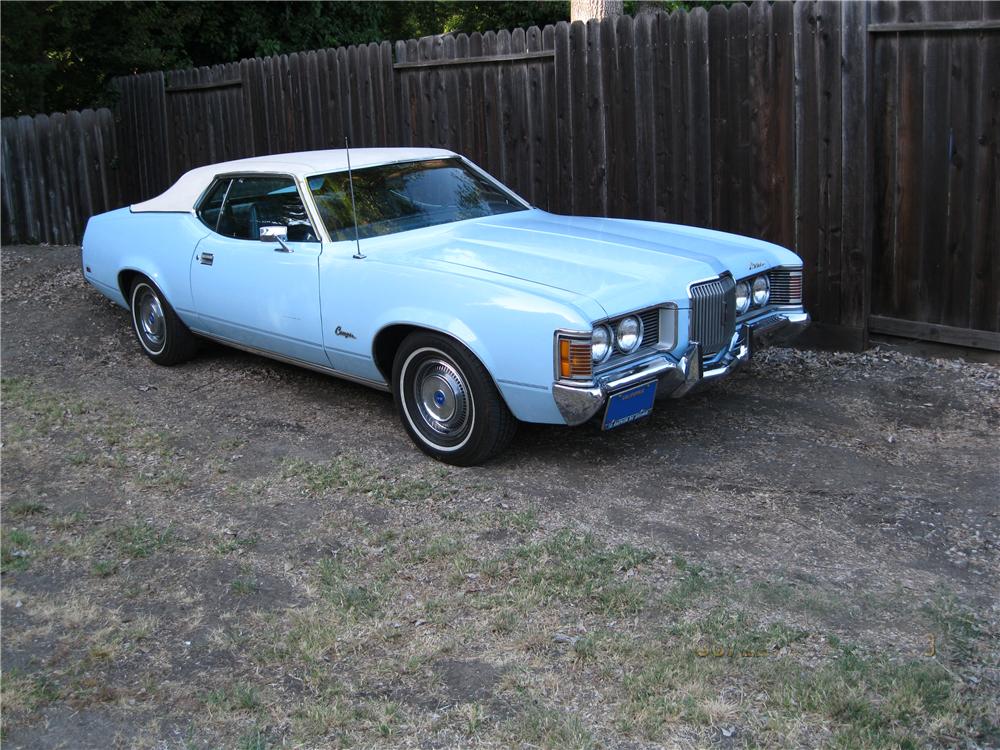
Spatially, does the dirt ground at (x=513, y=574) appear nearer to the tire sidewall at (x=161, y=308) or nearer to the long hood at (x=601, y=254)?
the tire sidewall at (x=161, y=308)

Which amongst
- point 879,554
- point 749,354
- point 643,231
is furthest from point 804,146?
point 879,554

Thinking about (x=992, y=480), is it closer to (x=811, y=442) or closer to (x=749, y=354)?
(x=811, y=442)

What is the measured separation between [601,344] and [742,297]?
3.85ft

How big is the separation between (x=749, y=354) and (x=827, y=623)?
2082 millimetres

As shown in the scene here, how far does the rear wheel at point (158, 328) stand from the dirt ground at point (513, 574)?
0.67m

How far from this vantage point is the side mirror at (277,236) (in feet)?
20.0

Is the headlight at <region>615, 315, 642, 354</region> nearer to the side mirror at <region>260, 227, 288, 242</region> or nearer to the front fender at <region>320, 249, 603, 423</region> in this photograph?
the front fender at <region>320, 249, 603, 423</region>

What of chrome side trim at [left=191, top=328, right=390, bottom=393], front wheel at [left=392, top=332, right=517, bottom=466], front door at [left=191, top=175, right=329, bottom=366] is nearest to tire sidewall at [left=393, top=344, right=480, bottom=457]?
front wheel at [left=392, top=332, right=517, bottom=466]

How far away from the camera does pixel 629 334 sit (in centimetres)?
Answer: 512

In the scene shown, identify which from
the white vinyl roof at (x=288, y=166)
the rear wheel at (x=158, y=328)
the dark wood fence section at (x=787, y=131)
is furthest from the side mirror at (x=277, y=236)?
the dark wood fence section at (x=787, y=131)

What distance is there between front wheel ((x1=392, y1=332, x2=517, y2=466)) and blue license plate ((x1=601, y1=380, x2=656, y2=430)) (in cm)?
58

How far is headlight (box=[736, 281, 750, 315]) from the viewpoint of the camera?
5.76 metres

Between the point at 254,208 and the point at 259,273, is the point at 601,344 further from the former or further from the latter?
the point at 254,208

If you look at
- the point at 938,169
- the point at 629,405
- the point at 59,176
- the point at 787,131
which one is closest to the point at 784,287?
the point at 629,405
